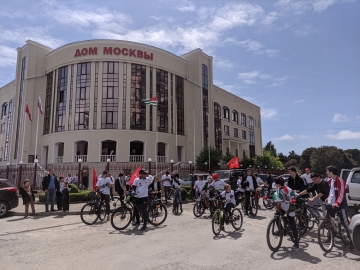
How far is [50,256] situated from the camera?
6500 mm

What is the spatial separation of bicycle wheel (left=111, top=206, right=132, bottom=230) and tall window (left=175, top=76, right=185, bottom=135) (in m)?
27.6

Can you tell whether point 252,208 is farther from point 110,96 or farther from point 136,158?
point 110,96

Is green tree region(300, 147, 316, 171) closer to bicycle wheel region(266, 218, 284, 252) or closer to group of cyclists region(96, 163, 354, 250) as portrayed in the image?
group of cyclists region(96, 163, 354, 250)

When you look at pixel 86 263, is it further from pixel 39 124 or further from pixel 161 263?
pixel 39 124

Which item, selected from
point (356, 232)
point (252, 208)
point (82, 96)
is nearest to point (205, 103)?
point (82, 96)

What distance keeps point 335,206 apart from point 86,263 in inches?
228

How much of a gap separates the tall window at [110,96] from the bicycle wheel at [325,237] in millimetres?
27832

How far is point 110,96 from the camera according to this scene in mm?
32969

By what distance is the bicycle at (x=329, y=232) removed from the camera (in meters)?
6.67

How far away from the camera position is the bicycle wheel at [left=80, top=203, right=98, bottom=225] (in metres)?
10.4

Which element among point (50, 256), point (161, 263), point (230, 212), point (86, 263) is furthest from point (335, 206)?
point (50, 256)

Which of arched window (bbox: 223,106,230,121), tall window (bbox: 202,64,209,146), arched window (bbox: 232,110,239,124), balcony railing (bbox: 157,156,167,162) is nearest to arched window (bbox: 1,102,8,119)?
balcony railing (bbox: 157,156,167,162)

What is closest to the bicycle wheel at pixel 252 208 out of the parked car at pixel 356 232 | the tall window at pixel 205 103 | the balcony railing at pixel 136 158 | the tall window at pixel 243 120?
the parked car at pixel 356 232

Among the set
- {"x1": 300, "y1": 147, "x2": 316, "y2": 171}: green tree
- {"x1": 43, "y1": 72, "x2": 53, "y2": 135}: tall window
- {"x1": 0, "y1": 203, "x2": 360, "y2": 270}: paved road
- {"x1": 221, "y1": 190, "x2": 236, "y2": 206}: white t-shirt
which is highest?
{"x1": 43, "y1": 72, "x2": 53, "y2": 135}: tall window
